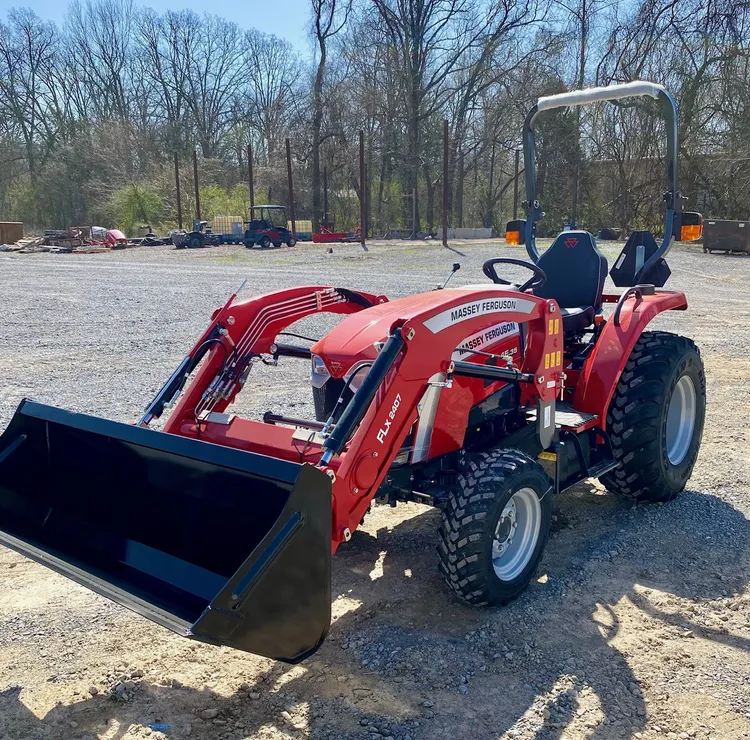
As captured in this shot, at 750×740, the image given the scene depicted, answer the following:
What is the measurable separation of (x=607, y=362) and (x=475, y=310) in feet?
4.01

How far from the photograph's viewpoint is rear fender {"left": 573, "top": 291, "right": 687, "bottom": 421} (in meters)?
4.33

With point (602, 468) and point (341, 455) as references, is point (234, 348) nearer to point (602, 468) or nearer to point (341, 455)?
point (341, 455)

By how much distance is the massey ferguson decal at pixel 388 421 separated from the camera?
10.1ft

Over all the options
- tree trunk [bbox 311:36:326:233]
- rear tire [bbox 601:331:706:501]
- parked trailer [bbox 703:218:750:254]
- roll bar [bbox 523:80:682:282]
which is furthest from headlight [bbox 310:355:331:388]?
tree trunk [bbox 311:36:326:233]

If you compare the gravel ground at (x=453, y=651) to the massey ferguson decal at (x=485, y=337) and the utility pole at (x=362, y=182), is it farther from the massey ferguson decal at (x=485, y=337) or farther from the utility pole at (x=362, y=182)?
the utility pole at (x=362, y=182)

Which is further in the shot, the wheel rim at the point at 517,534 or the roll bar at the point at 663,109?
the roll bar at the point at 663,109

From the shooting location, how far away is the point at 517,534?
362cm

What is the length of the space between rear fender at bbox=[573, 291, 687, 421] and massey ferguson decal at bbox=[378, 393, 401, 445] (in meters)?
1.64

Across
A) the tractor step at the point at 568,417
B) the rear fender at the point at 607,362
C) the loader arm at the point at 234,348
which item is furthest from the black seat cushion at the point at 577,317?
the loader arm at the point at 234,348

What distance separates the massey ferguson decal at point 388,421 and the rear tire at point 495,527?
478 millimetres

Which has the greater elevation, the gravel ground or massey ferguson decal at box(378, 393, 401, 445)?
massey ferguson decal at box(378, 393, 401, 445)

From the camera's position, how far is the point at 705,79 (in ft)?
91.4

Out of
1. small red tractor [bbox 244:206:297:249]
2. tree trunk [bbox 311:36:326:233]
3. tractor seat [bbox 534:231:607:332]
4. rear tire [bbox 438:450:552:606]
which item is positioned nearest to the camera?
rear tire [bbox 438:450:552:606]

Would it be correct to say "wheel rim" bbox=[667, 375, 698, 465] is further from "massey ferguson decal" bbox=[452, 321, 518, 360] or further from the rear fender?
"massey ferguson decal" bbox=[452, 321, 518, 360]
